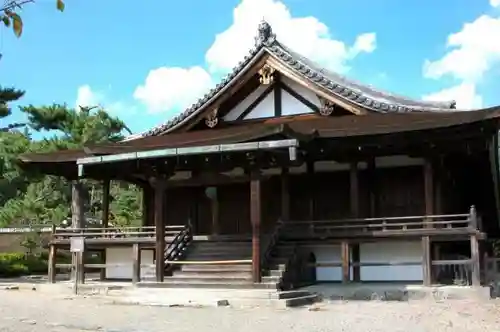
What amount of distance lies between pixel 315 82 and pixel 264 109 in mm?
2466

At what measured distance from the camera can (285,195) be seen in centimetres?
2052

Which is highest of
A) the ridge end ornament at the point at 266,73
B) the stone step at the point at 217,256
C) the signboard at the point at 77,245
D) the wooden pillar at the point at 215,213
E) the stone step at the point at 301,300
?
the ridge end ornament at the point at 266,73

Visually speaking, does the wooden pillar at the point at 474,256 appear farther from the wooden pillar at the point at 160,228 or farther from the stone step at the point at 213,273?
the wooden pillar at the point at 160,228

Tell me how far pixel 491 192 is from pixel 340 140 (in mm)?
7801

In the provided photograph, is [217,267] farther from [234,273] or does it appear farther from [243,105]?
[243,105]

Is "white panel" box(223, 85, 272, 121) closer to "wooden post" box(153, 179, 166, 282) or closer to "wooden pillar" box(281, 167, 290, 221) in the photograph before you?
"wooden pillar" box(281, 167, 290, 221)

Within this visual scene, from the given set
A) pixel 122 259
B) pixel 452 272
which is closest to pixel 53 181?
pixel 122 259

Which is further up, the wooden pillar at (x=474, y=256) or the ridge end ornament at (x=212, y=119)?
the ridge end ornament at (x=212, y=119)

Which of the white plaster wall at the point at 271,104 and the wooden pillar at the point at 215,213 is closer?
the white plaster wall at the point at 271,104

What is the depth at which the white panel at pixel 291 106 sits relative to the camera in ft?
71.3

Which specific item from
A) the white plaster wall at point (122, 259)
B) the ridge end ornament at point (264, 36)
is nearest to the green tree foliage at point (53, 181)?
the white plaster wall at point (122, 259)

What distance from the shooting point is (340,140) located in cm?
1830

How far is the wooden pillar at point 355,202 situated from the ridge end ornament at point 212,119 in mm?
5399

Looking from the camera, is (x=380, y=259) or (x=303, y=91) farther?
(x=303, y=91)
